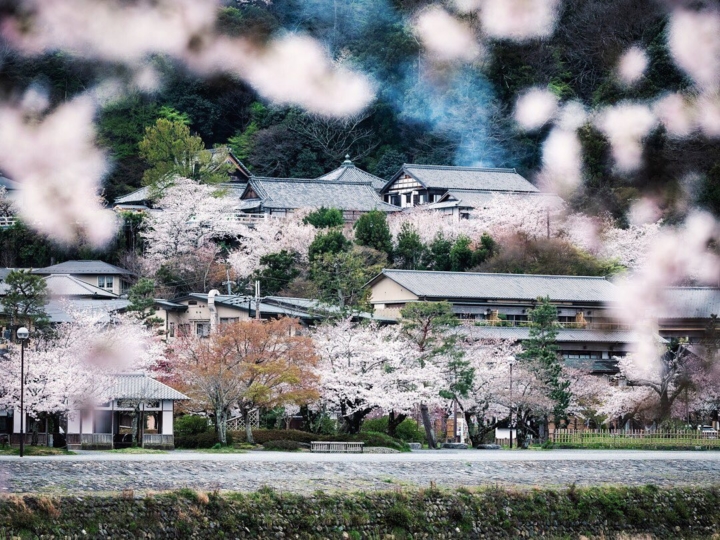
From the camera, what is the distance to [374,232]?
142 ft

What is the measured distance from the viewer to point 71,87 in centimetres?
1058

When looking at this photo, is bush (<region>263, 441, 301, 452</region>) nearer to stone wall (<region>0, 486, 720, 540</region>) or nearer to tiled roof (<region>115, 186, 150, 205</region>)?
stone wall (<region>0, 486, 720, 540</region>)

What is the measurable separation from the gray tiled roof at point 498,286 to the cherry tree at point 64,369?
12.8 meters

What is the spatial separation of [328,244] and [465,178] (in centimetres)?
1325

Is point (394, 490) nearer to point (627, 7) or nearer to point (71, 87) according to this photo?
point (627, 7)

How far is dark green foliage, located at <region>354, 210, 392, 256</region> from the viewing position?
4306 cm

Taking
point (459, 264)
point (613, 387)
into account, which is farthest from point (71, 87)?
point (459, 264)

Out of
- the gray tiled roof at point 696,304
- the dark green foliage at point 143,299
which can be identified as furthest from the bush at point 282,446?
the gray tiled roof at point 696,304

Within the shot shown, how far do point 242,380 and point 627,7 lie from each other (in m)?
15.4

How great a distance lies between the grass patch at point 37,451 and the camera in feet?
72.2

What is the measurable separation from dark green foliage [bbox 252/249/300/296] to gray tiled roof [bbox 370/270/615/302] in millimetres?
2681

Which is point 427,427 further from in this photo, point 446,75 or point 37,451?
point 446,75

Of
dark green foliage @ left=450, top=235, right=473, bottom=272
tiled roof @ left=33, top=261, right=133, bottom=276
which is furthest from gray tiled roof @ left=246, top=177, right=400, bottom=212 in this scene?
tiled roof @ left=33, top=261, right=133, bottom=276

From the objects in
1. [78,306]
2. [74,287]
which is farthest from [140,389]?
[74,287]
